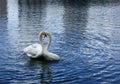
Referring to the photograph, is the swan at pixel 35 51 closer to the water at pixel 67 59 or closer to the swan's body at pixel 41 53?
the swan's body at pixel 41 53

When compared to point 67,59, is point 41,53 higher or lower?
higher

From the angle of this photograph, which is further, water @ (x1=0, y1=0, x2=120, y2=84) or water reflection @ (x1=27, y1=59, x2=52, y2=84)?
water @ (x1=0, y1=0, x2=120, y2=84)

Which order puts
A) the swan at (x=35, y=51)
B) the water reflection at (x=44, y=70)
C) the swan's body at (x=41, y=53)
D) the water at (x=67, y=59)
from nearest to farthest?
the water reflection at (x=44, y=70) → the water at (x=67, y=59) → the swan's body at (x=41, y=53) → the swan at (x=35, y=51)

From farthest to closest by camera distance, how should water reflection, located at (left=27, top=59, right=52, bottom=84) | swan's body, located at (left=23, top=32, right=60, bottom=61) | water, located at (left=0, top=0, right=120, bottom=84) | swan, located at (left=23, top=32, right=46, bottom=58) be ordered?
swan, located at (left=23, top=32, right=46, bottom=58) → swan's body, located at (left=23, top=32, right=60, bottom=61) → water, located at (left=0, top=0, right=120, bottom=84) → water reflection, located at (left=27, top=59, right=52, bottom=84)

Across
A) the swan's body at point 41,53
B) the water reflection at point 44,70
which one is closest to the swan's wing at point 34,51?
the swan's body at point 41,53

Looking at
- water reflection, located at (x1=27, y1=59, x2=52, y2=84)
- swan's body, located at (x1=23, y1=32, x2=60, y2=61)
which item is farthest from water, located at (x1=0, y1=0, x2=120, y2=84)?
swan's body, located at (x1=23, y1=32, x2=60, y2=61)

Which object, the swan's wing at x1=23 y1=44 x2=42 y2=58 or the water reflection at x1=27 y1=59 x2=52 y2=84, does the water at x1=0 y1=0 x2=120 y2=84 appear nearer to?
the water reflection at x1=27 y1=59 x2=52 y2=84

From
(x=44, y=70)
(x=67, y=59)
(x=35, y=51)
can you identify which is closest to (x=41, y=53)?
(x=35, y=51)

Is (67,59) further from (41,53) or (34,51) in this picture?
(34,51)

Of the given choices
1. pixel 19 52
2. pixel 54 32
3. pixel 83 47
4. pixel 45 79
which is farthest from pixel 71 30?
pixel 45 79

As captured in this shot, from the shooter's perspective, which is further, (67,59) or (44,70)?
(67,59)

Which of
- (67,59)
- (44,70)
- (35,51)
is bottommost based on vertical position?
(44,70)

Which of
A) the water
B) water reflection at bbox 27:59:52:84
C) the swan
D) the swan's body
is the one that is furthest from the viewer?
the swan

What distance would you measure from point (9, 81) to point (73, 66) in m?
3.99
